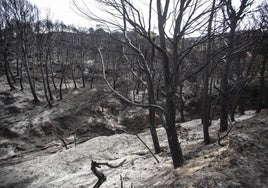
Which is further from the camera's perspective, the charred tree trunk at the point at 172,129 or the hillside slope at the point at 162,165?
the charred tree trunk at the point at 172,129

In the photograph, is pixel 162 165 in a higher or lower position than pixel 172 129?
lower

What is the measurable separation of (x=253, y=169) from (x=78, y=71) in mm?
36140

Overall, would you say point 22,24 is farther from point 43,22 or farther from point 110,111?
point 110,111

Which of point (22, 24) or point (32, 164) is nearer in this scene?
point (32, 164)

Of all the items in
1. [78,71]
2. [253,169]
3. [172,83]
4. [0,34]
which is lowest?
[253,169]

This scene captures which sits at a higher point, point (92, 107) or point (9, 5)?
point (9, 5)

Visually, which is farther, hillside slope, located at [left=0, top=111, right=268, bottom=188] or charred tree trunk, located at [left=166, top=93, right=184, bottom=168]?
charred tree trunk, located at [left=166, top=93, right=184, bottom=168]

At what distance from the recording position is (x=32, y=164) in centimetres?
1431

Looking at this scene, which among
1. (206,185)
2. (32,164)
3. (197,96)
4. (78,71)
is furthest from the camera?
(78,71)

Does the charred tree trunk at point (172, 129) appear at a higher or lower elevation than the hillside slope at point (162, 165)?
higher

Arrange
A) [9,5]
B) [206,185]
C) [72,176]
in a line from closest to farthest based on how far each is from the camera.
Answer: [206,185], [72,176], [9,5]

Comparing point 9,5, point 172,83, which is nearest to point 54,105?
point 9,5

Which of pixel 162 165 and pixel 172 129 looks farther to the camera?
pixel 162 165

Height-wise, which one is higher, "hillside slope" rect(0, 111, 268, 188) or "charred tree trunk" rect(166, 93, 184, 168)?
"charred tree trunk" rect(166, 93, 184, 168)
